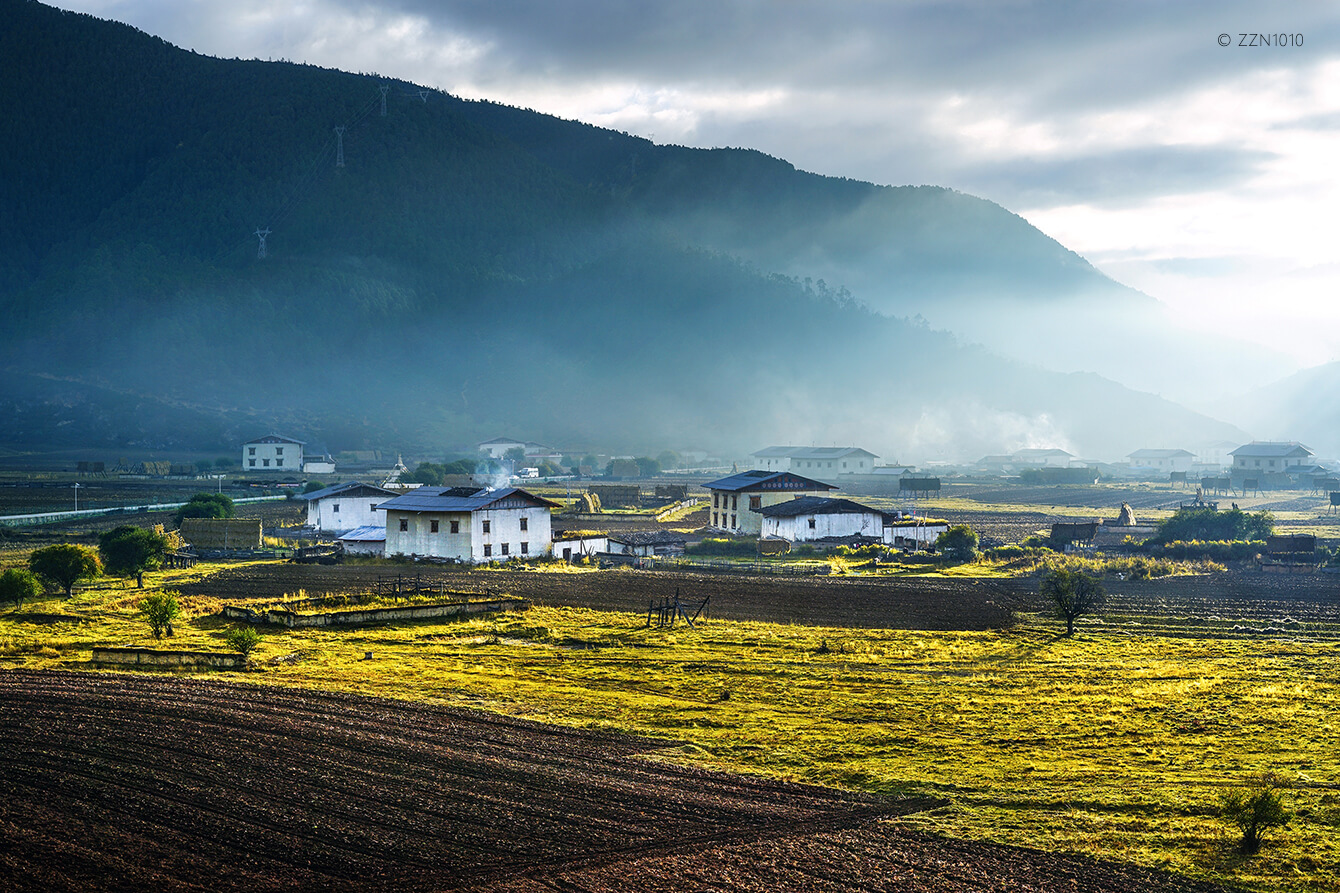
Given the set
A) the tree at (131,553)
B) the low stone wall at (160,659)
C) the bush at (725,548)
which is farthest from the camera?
the bush at (725,548)

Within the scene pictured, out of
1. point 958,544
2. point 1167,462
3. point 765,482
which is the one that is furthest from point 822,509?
point 1167,462

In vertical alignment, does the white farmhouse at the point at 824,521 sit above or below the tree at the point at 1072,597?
above

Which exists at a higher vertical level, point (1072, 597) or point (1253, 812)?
point (1072, 597)

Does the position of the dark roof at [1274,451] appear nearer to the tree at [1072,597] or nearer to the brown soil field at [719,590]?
the brown soil field at [719,590]

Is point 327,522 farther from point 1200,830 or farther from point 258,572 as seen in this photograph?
point 1200,830

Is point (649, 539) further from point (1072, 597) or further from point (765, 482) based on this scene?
point (1072, 597)

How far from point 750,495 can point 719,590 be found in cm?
2842

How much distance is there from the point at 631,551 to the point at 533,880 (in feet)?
159

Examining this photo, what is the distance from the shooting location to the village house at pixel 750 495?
77062 mm

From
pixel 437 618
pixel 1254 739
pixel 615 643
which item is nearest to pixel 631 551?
pixel 437 618

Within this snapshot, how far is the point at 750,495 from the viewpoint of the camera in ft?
254

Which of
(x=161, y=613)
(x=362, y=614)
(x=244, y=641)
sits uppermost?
(x=161, y=613)

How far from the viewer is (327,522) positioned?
2906 inches

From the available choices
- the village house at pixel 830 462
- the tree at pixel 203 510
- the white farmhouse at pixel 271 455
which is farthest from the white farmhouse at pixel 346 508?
the village house at pixel 830 462
